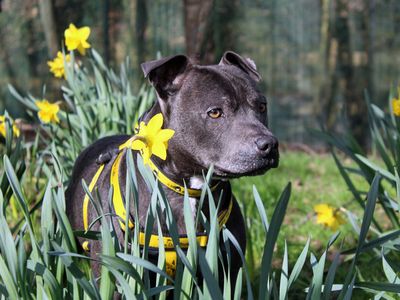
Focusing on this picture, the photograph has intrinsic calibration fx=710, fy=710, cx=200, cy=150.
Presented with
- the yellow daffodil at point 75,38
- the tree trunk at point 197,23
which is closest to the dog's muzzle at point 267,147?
the yellow daffodil at point 75,38

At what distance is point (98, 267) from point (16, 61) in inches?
366

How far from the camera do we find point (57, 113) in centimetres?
446

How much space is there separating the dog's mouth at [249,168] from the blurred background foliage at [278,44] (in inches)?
310

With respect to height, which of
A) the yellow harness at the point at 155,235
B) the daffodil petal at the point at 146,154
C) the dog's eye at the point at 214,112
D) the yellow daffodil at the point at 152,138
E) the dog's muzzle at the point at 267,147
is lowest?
the yellow harness at the point at 155,235

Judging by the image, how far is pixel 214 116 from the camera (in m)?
2.75

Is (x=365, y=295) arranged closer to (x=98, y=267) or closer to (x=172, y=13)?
(x=98, y=267)

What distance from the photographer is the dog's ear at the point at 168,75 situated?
9.50 feet

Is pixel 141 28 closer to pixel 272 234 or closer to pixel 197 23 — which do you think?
pixel 197 23

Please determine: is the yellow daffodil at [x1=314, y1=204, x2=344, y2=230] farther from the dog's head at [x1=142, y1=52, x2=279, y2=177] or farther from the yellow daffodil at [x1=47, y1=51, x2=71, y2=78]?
the yellow daffodil at [x1=47, y1=51, x2=71, y2=78]

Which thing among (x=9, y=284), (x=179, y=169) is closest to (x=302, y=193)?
(x=179, y=169)

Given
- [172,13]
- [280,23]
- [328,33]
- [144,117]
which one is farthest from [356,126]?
[144,117]

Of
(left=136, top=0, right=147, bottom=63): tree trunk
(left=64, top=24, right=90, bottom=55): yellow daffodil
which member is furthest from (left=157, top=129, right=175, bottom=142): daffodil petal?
(left=136, top=0, right=147, bottom=63): tree trunk

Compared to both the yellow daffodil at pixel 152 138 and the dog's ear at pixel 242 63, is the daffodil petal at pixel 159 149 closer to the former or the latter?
the yellow daffodil at pixel 152 138

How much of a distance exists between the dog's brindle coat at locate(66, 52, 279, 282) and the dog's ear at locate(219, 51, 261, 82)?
7 cm
